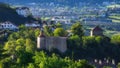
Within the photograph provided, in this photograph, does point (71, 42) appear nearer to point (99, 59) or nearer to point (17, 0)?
point (99, 59)

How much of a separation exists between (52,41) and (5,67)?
13.6m

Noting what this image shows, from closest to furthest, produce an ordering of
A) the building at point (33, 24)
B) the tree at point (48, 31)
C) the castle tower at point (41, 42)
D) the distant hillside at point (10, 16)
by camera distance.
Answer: the castle tower at point (41, 42), the tree at point (48, 31), the building at point (33, 24), the distant hillside at point (10, 16)

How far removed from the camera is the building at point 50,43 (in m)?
57.5

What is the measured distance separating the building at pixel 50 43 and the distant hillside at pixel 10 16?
754 inches

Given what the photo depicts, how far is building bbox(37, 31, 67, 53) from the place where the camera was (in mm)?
57469

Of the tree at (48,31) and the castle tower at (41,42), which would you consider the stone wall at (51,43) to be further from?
the tree at (48,31)

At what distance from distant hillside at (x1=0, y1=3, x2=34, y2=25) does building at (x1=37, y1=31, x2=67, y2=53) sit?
62.9ft

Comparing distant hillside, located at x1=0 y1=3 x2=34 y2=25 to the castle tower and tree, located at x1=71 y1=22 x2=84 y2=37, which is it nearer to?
tree, located at x1=71 y1=22 x2=84 y2=37

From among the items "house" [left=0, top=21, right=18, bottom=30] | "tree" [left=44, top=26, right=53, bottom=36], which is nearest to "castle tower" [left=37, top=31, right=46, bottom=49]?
"tree" [left=44, top=26, right=53, bottom=36]

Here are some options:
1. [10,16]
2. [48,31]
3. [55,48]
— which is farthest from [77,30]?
[10,16]

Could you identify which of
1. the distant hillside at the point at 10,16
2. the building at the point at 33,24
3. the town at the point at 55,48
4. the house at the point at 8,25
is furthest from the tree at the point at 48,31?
the distant hillside at the point at 10,16

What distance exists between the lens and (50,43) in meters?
57.9

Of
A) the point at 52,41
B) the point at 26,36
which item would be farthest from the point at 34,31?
the point at 52,41

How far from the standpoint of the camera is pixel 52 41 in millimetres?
57781
